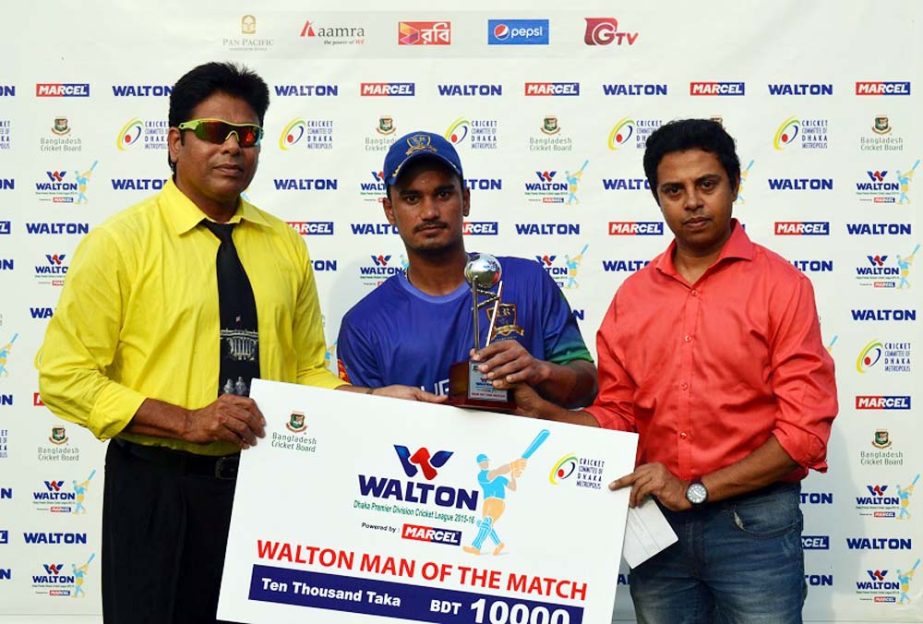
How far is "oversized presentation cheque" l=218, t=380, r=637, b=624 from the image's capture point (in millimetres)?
2477

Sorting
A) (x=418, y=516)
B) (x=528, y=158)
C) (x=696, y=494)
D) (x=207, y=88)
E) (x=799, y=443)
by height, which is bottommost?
(x=418, y=516)

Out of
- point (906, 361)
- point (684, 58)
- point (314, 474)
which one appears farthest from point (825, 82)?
point (314, 474)

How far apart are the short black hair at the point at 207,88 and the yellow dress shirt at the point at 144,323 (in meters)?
0.20

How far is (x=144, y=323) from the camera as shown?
8.46 ft

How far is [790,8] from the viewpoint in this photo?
14.0ft

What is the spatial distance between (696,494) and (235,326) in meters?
1.22

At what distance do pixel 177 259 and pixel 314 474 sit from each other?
650 mm

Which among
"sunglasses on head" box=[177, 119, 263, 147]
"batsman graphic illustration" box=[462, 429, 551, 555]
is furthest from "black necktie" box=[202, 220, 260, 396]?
"batsman graphic illustration" box=[462, 429, 551, 555]

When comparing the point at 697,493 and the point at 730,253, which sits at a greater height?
the point at 730,253

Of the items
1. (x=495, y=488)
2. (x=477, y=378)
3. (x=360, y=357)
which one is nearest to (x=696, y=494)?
(x=495, y=488)

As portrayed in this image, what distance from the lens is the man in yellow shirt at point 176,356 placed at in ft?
8.23

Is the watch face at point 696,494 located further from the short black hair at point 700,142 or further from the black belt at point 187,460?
the black belt at point 187,460

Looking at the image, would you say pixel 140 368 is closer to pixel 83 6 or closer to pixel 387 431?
pixel 387 431

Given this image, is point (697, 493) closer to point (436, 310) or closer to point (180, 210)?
point (436, 310)
